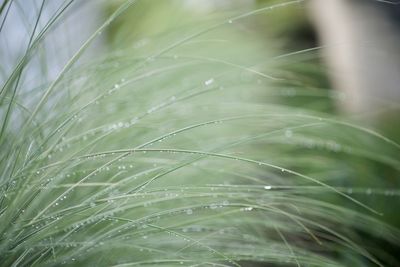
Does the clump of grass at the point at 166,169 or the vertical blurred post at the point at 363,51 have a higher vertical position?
the vertical blurred post at the point at 363,51

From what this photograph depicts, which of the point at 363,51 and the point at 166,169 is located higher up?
the point at 363,51

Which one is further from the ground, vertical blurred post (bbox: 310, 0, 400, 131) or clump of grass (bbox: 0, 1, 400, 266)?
vertical blurred post (bbox: 310, 0, 400, 131)

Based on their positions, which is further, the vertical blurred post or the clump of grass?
the vertical blurred post

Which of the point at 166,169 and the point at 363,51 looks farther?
the point at 363,51

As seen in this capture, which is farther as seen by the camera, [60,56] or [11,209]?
[60,56]

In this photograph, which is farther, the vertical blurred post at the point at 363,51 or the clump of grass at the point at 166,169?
the vertical blurred post at the point at 363,51

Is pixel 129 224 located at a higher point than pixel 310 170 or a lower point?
lower

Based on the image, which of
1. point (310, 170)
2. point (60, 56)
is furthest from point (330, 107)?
point (60, 56)

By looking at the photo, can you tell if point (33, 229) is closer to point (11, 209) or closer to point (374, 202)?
point (11, 209)
